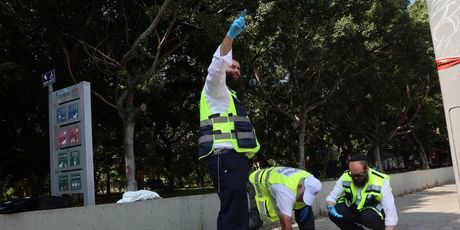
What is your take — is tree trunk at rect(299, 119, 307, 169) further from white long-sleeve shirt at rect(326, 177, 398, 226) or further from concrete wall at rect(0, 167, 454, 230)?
white long-sleeve shirt at rect(326, 177, 398, 226)

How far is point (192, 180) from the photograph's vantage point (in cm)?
5850

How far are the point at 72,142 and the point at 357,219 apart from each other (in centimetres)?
492

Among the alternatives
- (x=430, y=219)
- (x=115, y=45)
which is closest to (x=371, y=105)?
(x=115, y=45)

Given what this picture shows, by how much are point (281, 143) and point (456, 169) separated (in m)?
25.9

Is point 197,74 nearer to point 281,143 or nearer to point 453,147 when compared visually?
point 281,143

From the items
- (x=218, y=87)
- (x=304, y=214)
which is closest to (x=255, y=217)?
(x=304, y=214)

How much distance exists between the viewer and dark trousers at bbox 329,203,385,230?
18.0 ft

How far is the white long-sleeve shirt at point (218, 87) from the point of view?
3.28 meters

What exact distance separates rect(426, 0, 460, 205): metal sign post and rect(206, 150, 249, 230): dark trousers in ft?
4.28

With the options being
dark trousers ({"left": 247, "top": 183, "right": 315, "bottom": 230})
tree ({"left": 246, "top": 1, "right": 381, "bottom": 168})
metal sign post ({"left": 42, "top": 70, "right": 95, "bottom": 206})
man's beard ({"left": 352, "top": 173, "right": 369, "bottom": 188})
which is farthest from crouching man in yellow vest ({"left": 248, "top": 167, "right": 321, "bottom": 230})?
tree ({"left": 246, "top": 1, "right": 381, "bottom": 168})

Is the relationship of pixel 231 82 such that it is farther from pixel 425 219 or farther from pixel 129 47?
pixel 129 47

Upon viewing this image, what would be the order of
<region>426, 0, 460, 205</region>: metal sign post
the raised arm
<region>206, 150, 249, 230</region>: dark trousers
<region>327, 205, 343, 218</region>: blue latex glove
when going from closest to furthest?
<region>426, 0, 460, 205</region>: metal sign post → the raised arm → <region>206, 150, 249, 230</region>: dark trousers → <region>327, 205, 343, 218</region>: blue latex glove

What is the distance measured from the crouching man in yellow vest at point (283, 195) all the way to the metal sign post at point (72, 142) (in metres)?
3.22

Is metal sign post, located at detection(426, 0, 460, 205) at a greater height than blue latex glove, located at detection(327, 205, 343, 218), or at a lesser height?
greater
